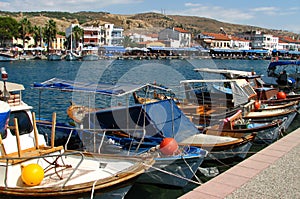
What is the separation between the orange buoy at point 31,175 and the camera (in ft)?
26.1

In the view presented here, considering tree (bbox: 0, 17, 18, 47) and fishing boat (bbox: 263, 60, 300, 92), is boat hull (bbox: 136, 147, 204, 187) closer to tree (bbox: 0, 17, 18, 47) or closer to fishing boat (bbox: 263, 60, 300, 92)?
fishing boat (bbox: 263, 60, 300, 92)

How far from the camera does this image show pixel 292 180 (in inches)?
348

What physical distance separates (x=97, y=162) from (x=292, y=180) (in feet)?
16.3

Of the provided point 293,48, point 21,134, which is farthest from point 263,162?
point 293,48

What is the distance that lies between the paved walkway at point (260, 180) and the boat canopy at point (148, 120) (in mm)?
3364

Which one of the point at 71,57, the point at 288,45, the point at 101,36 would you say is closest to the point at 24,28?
the point at 71,57

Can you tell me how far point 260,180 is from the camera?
28.7ft

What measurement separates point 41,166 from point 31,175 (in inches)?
34.1

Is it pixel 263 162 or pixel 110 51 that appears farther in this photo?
pixel 110 51

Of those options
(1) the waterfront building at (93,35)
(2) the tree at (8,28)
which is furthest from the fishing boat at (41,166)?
(1) the waterfront building at (93,35)

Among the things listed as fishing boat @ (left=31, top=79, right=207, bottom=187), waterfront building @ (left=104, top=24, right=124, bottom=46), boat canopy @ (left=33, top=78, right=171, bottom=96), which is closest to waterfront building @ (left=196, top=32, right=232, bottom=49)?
waterfront building @ (left=104, top=24, right=124, bottom=46)

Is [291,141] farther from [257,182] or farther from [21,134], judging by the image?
[21,134]

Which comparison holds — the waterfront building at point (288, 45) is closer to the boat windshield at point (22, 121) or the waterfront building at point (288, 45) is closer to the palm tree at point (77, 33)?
the palm tree at point (77, 33)

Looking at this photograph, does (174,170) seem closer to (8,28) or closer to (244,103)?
(244,103)
